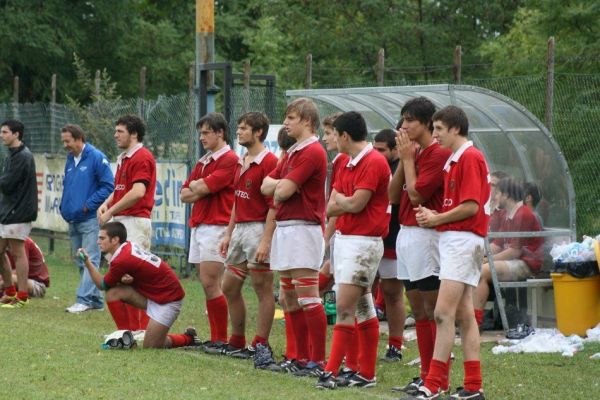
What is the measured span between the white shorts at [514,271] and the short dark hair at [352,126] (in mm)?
3520

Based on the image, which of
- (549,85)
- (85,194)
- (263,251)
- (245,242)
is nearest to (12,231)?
(85,194)

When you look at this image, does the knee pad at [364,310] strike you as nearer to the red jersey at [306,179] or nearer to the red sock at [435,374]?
the red jersey at [306,179]

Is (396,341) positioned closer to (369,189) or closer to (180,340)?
(180,340)

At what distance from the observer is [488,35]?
105 ft

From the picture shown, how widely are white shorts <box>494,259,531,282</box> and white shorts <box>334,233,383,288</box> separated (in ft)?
11.1

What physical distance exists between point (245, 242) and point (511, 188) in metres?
3.25

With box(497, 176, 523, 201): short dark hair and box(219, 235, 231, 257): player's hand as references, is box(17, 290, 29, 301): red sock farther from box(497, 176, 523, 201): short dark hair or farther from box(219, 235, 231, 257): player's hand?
box(497, 176, 523, 201): short dark hair

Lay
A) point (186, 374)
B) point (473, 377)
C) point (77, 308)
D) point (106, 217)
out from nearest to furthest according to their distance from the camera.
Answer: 1. point (473, 377)
2. point (186, 374)
3. point (106, 217)
4. point (77, 308)

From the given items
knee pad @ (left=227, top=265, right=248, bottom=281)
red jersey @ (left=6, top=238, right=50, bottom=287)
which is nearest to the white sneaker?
red jersey @ (left=6, top=238, right=50, bottom=287)

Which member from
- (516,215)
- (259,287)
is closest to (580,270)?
(516,215)

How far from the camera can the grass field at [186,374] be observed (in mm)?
9180

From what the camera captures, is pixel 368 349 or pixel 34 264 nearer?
pixel 368 349

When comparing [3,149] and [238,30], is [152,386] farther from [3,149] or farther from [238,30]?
[238,30]

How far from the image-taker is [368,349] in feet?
31.9
